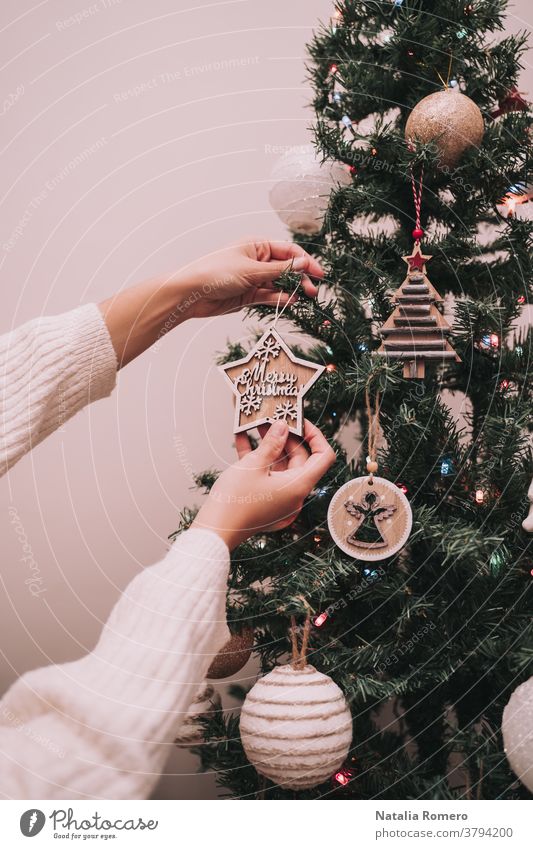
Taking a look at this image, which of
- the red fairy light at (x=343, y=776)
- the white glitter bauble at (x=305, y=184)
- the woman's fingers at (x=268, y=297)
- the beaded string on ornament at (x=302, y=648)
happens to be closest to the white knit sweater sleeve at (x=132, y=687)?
the beaded string on ornament at (x=302, y=648)

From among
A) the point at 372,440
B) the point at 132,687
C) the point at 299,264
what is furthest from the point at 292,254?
the point at 132,687

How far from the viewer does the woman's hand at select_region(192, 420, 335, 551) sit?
2.78 ft

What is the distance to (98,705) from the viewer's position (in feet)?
2.35

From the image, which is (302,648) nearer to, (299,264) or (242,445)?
(242,445)

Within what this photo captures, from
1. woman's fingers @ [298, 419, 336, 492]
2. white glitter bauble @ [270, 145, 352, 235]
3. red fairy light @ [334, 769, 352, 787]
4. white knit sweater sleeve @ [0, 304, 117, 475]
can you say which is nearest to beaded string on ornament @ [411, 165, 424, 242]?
white glitter bauble @ [270, 145, 352, 235]

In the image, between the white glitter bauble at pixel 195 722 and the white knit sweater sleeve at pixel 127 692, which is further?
the white glitter bauble at pixel 195 722

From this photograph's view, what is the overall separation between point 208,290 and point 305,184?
0.62 feet

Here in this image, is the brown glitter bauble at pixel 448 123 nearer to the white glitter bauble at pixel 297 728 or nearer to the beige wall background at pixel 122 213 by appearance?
the beige wall background at pixel 122 213

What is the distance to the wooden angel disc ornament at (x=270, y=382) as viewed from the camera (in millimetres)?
913

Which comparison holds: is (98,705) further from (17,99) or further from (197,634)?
(17,99)

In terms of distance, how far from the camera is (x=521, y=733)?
2.45 feet

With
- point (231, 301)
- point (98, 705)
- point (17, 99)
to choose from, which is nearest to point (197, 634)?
point (98, 705)

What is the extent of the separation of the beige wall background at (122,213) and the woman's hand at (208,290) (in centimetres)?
29

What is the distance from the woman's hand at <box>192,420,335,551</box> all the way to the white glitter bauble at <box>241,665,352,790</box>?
17 cm
